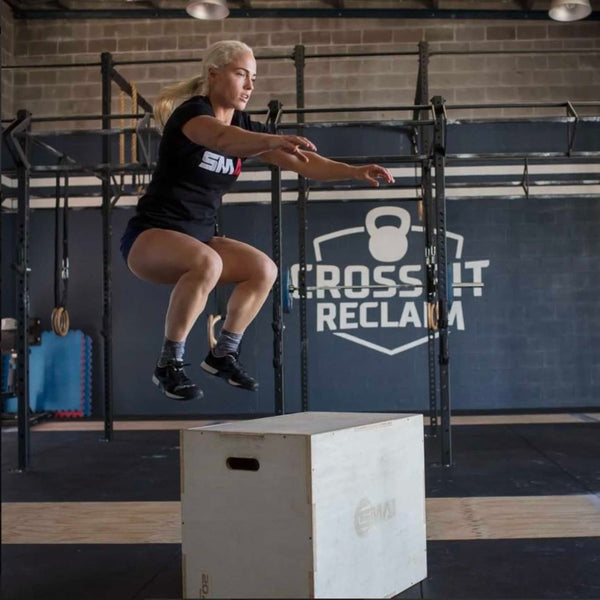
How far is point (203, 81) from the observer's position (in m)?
2.31

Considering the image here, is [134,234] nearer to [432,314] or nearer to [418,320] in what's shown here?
[432,314]

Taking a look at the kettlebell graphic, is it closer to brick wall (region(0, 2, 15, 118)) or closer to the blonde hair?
brick wall (region(0, 2, 15, 118))

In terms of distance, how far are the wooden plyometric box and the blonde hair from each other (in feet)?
3.50

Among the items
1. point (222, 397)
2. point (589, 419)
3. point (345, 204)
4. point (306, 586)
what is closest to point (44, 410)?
point (222, 397)

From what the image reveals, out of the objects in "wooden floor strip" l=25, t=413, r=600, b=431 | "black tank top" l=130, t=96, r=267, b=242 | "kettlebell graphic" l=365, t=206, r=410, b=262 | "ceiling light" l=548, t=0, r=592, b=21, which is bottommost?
"wooden floor strip" l=25, t=413, r=600, b=431

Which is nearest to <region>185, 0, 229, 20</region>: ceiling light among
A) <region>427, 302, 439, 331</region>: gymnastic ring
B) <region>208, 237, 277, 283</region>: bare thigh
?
<region>427, 302, 439, 331</region>: gymnastic ring

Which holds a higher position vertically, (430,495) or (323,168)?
(323,168)

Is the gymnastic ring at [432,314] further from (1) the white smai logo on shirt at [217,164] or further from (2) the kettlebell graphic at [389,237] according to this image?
(1) the white smai logo on shirt at [217,164]

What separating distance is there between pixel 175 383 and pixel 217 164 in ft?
2.35

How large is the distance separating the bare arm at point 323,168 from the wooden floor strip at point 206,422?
3.90 m

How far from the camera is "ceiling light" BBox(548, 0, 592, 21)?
17.7 feet

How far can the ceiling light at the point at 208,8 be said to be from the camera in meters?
5.20

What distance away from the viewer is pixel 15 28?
7.34 meters

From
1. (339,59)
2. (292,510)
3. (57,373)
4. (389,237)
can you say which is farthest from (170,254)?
A: (339,59)
